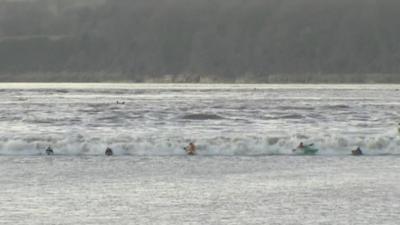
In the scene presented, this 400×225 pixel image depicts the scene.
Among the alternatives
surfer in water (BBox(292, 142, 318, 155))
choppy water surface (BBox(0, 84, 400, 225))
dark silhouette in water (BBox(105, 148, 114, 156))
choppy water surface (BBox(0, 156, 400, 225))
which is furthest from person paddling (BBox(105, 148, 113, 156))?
surfer in water (BBox(292, 142, 318, 155))

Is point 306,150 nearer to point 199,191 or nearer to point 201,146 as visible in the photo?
point 201,146

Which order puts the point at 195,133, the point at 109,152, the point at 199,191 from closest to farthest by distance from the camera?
the point at 199,191
the point at 109,152
the point at 195,133

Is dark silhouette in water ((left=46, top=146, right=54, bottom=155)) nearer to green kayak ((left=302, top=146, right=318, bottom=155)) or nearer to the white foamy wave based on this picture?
the white foamy wave

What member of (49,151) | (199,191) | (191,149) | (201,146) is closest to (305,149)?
(201,146)

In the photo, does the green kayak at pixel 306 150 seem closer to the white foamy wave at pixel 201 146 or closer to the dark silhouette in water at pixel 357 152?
the white foamy wave at pixel 201 146

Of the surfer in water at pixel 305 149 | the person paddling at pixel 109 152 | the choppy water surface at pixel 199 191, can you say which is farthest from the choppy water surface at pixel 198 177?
the surfer in water at pixel 305 149

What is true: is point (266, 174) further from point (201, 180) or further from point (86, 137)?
point (86, 137)

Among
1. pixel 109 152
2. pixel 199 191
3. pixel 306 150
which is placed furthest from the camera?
pixel 306 150

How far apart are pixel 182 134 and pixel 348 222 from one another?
16455mm

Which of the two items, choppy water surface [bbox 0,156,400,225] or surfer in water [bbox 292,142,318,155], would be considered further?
surfer in water [bbox 292,142,318,155]

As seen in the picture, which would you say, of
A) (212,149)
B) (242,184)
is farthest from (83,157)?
(242,184)

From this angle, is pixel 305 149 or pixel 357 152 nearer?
pixel 357 152

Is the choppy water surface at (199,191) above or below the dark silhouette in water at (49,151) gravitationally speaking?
above

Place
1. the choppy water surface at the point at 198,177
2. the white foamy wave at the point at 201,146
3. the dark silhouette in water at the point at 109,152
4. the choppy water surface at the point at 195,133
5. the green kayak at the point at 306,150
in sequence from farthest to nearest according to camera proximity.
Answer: the choppy water surface at the point at 195,133, the white foamy wave at the point at 201,146, the green kayak at the point at 306,150, the dark silhouette in water at the point at 109,152, the choppy water surface at the point at 198,177
